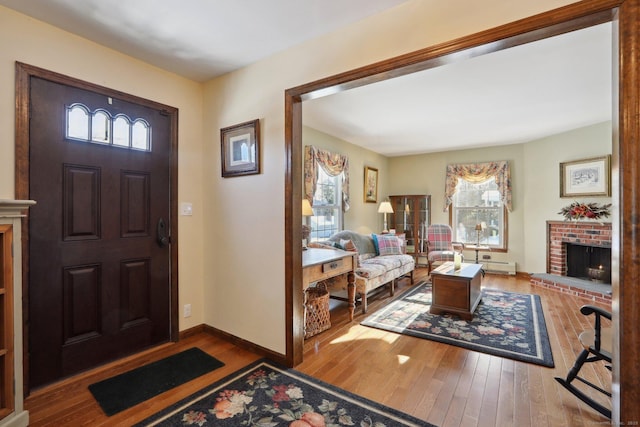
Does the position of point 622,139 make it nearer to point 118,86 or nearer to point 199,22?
point 199,22

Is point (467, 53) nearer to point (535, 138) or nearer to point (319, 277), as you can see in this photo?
point (319, 277)

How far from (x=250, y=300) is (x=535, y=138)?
18.6 ft

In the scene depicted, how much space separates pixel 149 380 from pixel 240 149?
187 centimetres

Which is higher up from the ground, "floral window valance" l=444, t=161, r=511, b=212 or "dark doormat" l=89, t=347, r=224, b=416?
"floral window valance" l=444, t=161, r=511, b=212

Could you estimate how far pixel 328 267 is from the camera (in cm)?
296

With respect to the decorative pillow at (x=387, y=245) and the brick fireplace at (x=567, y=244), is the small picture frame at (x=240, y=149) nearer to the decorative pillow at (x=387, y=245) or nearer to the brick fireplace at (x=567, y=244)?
the decorative pillow at (x=387, y=245)

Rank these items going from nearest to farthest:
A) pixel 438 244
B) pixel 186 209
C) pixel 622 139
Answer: pixel 622 139 → pixel 186 209 → pixel 438 244

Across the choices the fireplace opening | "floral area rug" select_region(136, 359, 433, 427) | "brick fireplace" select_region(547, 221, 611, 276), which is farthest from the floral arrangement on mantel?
"floral area rug" select_region(136, 359, 433, 427)

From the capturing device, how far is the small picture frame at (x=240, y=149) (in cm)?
250

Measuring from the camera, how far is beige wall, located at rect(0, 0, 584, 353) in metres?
1.78

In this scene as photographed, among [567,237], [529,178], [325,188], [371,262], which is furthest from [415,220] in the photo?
[371,262]

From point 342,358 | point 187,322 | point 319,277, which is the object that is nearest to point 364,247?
point 319,277

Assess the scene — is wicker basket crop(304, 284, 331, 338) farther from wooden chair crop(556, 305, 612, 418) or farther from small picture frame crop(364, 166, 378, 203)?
small picture frame crop(364, 166, 378, 203)

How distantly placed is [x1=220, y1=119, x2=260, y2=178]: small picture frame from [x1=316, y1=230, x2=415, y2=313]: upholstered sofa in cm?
162
